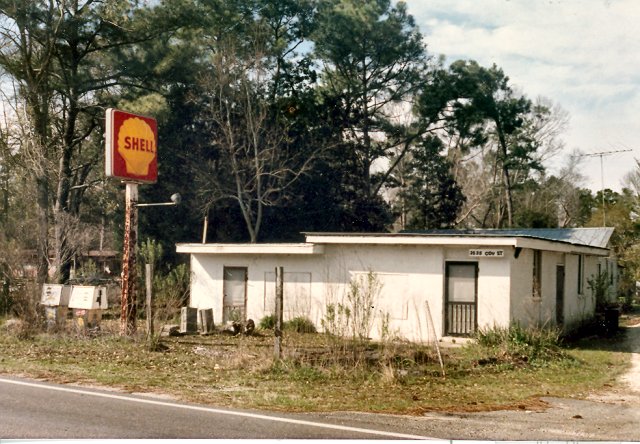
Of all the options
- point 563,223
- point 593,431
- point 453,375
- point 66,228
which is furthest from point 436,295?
point 563,223

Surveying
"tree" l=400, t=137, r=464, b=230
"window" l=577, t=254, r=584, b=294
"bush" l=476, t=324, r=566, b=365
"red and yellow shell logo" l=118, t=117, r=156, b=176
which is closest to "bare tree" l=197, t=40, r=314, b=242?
"tree" l=400, t=137, r=464, b=230

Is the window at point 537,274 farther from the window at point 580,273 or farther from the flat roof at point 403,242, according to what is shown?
the window at point 580,273

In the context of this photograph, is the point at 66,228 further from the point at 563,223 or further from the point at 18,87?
the point at 563,223

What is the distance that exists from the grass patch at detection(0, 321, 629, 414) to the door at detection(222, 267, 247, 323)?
5059mm

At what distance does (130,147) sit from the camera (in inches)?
695

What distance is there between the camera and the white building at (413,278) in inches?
695

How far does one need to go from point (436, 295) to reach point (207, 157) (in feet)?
68.0

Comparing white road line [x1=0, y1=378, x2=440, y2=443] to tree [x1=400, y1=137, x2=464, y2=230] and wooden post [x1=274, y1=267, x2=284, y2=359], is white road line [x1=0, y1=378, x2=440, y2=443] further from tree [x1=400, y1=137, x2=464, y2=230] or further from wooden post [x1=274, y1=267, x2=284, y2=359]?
tree [x1=400, y1=137, x2=464, y2=230]

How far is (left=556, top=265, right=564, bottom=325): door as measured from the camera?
20.7m

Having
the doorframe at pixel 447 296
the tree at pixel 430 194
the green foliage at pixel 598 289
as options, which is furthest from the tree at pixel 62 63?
the green foliage at pixel 598 289

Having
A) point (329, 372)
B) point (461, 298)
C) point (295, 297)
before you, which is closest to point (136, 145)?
point (295, 297)

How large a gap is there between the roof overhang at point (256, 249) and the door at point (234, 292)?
2.42ft

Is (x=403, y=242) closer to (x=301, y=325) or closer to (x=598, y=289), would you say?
(x=301, y=325)

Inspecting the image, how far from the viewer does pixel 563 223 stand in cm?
5019
